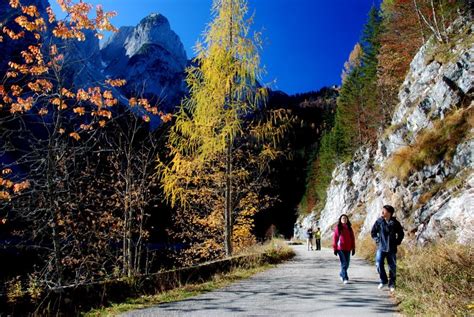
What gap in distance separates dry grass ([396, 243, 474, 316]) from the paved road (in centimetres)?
38

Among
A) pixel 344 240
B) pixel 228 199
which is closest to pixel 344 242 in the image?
pixel 344 240

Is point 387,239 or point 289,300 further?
point 387,239

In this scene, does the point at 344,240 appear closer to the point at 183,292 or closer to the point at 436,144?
the point at 183,292

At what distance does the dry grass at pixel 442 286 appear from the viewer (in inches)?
200

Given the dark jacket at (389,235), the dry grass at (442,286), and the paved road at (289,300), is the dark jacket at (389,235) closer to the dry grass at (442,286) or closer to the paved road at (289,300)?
the dry grass at (442,286)

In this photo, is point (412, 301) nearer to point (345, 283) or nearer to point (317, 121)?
point (345, 283)

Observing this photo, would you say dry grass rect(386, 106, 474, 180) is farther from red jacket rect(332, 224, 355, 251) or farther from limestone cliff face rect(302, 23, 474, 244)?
red jacket rect(332, 224, 355, 251)

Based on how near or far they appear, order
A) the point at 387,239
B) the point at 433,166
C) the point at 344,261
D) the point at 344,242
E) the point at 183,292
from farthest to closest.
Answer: the point at 433,166 → the point at 344,242 → the point at 344,261 → the point at 387,239 → the point at 183,292

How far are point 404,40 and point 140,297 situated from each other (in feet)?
84.7

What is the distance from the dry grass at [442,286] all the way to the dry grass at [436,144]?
22.6 ft

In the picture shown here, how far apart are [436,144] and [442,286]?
10477 mm

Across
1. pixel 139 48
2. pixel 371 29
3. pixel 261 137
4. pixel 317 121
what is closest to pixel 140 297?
pixel 261 137

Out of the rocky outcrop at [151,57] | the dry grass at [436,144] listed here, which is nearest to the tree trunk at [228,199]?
the dry grass at [436,144]

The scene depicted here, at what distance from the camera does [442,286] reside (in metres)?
5.96
